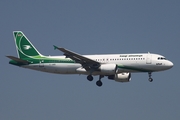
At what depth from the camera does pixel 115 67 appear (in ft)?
230

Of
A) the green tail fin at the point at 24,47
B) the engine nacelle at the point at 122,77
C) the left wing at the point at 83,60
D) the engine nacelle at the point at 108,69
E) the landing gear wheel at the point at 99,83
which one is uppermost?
the green tail fin at the point at 24,47

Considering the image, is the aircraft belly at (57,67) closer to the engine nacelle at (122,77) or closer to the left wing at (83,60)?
the left wing at (83,60)

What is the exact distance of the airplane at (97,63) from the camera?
230 ft

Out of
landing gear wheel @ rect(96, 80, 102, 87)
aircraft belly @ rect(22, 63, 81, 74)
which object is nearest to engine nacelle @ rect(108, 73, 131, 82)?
landing gear wheel @ rect(96, 80, 102, 87)

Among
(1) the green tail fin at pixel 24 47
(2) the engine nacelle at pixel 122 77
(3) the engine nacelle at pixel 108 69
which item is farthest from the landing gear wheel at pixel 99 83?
(1) the green tail fin at pixel 24 47

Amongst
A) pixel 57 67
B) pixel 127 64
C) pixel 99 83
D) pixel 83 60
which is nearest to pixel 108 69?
pixel 127 64

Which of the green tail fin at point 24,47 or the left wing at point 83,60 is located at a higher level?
the green tail fin at point 24,47

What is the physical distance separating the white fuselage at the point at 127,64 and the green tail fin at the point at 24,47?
194 inches

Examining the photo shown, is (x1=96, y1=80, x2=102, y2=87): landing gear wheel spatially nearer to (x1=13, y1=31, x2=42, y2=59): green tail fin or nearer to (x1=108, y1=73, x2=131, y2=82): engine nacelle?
(x1=108, y1=73, x2=131, y2=82): engine nacelle

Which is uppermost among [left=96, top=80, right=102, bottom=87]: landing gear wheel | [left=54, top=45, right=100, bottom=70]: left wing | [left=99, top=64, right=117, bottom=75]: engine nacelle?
[left=54, top=45, right=100, bottom=70]: left wing

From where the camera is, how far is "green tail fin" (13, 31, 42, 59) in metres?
77.0

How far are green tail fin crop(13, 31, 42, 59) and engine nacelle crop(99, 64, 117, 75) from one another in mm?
11302

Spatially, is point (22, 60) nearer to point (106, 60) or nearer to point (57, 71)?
point (57, 71)

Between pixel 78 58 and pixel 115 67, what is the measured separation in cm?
558
